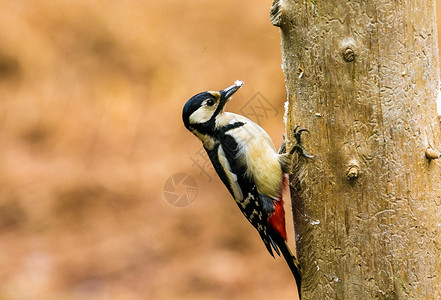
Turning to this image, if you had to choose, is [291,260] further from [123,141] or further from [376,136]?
[123,141]

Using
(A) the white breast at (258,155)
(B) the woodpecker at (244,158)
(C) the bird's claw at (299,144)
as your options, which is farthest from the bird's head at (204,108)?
(C) the bird's claw at (299,144)

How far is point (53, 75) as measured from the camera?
24.0 ft

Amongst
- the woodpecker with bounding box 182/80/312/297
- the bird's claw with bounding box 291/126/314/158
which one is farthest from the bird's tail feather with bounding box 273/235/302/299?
the bird's claw with bounding box 291/126/314/158

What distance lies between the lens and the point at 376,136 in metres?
1.97

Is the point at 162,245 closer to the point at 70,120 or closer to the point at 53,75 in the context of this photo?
the point at 70,120

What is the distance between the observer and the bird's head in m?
2.71

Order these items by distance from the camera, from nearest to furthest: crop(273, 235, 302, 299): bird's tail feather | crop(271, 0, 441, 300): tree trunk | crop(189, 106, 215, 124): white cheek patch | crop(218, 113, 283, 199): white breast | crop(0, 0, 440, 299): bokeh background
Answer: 1. crop(271, 0, 441, 300): tree trunk
2. crop(273, 235, 302, 299): bird's tail feather
3. crop(218, 113, 283, 199): white breast
4. crop(189, 106, 215, 124): white cheek patch
5. crop(0, 0, 440, 299): bokeh background

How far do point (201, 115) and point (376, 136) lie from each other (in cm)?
104

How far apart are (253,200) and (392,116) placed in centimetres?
99

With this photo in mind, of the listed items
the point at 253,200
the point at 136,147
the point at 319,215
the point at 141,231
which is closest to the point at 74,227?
the point at 141,231

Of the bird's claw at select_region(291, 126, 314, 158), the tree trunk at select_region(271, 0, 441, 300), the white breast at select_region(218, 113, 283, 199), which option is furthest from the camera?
the white breast at select_region(218, 113, 283, 199)

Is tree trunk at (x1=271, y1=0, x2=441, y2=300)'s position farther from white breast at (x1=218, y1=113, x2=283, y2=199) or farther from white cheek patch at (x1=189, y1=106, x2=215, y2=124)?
white cheek patch at (x1=189, y1=106, x2=215, y2=124)

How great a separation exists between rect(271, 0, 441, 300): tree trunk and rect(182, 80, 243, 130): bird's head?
0.74m

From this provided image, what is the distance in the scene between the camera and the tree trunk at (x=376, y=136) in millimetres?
1949
